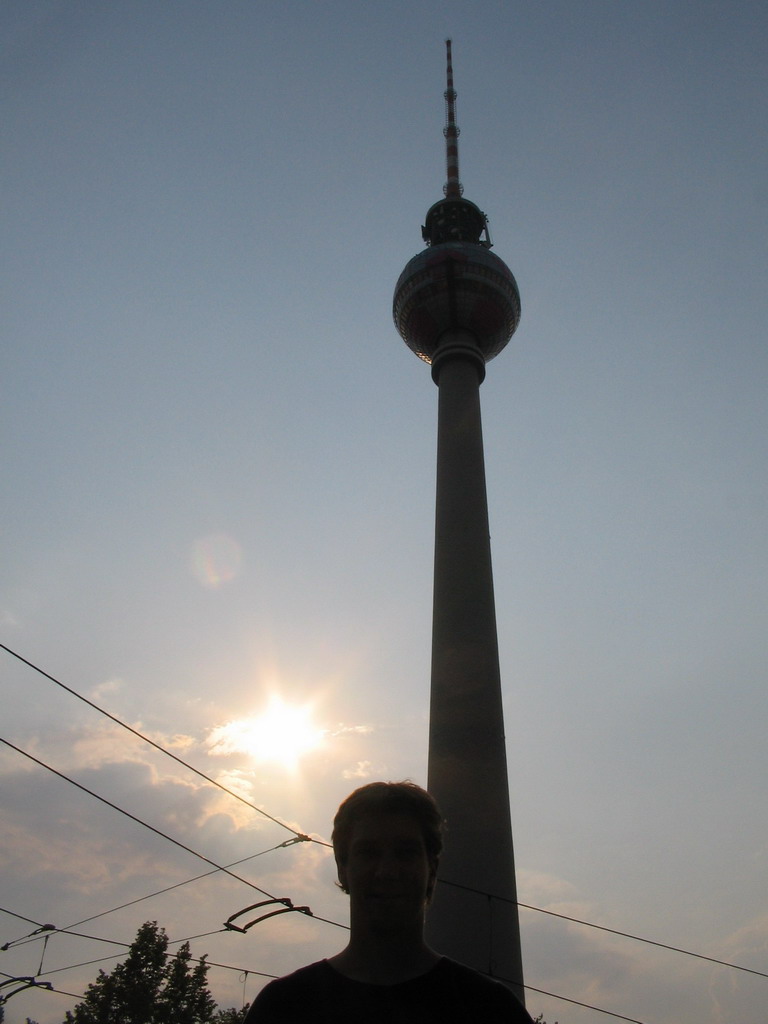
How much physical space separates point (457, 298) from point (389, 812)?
134ft

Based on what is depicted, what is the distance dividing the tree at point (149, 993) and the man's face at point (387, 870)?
39559 millimetres

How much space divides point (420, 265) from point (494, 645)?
22.9 meters

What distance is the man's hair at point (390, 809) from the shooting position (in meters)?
3.00

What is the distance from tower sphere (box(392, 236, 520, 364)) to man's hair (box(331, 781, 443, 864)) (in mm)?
40003

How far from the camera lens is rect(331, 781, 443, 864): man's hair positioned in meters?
3.00

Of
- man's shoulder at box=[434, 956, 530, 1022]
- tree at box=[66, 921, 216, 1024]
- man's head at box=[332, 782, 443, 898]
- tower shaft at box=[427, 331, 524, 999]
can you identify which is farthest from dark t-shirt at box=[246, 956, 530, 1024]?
tree at box=[66, 921, 216, 1024]

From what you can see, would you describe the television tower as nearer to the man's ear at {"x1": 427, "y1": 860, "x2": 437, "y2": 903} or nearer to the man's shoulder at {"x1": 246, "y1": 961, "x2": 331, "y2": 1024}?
the man's ear at {"x1": 427, "y1": 860, "x2": 437, "y2": 903}

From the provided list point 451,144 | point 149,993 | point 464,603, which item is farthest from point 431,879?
point 451,144

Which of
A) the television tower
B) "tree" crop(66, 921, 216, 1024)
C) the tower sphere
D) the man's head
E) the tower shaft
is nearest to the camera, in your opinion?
the man's head

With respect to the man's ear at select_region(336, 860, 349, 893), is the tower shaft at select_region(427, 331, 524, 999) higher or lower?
higher

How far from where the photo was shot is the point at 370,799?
3.03 metres

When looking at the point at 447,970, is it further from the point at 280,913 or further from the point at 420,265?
the point at 420,265

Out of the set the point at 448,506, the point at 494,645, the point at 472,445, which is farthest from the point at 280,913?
the point at 472,445

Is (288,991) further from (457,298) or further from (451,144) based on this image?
(451,144)
